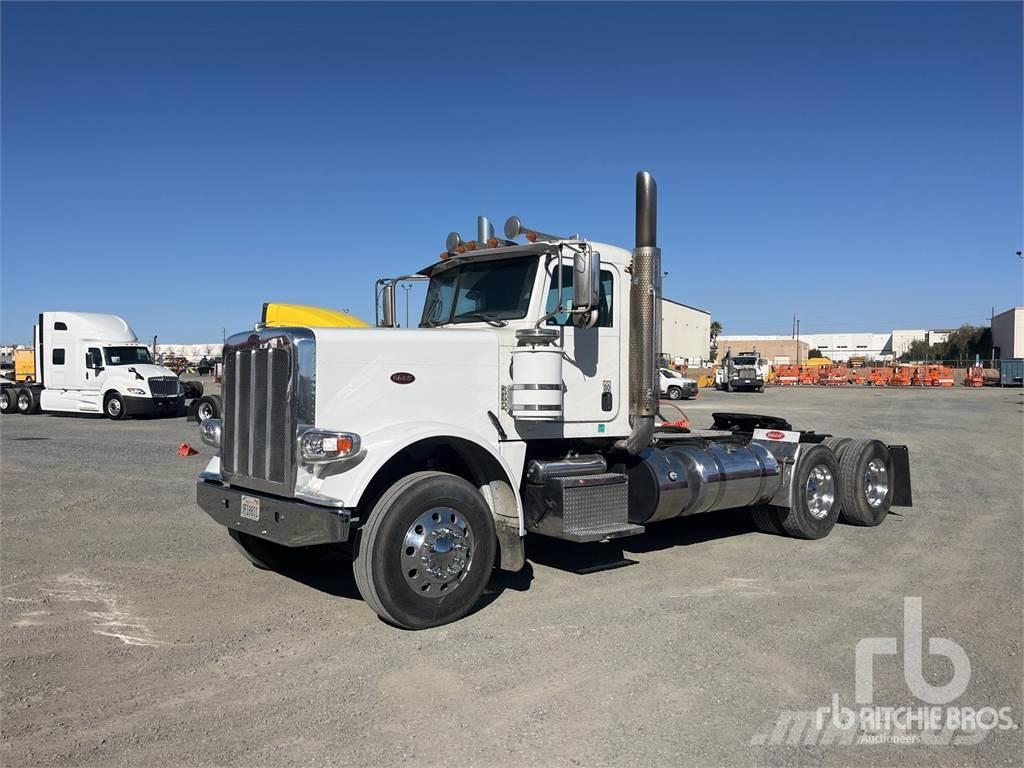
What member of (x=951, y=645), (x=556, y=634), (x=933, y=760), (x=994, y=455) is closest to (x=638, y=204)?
(x=556, y=634)

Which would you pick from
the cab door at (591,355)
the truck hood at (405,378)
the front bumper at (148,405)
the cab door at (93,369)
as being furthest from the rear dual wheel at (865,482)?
the cab door at (93,369)

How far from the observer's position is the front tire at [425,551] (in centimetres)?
507

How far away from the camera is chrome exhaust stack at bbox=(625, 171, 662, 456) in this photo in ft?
21.5

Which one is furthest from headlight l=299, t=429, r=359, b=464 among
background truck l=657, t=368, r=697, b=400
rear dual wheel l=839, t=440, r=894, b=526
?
background truck l=657, t=368, r=697, b=400

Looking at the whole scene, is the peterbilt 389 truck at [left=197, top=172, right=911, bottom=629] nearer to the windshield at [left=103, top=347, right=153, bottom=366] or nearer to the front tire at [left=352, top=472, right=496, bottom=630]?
the front tire at [left=352, top=472, right=496, bottom=630]

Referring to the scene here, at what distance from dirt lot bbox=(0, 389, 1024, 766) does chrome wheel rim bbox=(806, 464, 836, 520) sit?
0.34 meters

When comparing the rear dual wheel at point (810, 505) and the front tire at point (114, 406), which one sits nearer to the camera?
the rear dual wheel at point (810, 505)

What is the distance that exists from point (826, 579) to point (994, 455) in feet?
37.9

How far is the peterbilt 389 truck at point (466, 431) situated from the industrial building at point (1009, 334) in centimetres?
7951

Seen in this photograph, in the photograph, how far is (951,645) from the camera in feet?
16.7

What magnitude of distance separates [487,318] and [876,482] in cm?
530

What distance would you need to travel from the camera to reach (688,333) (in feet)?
303

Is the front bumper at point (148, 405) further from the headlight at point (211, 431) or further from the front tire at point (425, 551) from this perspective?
the front tire at point (425, 551)

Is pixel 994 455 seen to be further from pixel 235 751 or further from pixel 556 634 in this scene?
pixel 235 751
